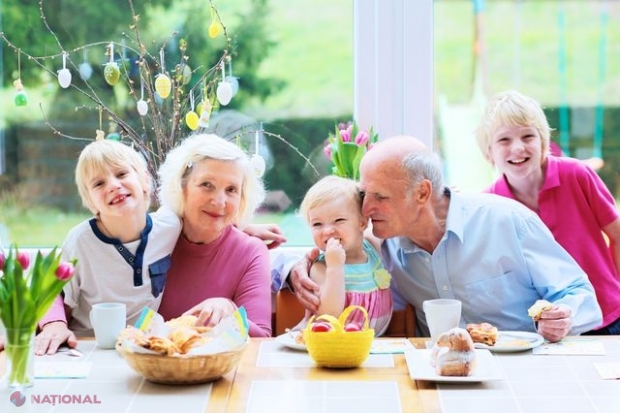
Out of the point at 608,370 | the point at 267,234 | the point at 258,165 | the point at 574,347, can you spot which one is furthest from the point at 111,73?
the point at 608,370

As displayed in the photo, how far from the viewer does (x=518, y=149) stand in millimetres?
3014

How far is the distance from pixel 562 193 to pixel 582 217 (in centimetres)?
11

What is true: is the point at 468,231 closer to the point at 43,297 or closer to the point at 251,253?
the point at 251,253

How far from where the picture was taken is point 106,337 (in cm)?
235

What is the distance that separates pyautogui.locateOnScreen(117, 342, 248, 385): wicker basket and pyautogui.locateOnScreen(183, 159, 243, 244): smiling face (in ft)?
2.57

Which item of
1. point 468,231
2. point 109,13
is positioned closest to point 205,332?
point 468,231

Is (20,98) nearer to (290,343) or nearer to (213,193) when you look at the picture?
(213,193)

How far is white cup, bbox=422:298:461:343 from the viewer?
7.52ft

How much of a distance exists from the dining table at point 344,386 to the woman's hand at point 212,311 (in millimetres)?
202

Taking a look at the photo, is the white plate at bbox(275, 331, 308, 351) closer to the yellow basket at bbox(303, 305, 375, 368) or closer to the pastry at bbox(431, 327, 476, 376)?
the yellow basket at bbox(303, 305, 375, 368)

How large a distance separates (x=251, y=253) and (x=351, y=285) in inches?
12.6

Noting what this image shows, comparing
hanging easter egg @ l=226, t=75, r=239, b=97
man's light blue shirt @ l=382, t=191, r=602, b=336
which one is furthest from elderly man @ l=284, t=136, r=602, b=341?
hanging easter egg @ l=226, t=75, r=239, b=97

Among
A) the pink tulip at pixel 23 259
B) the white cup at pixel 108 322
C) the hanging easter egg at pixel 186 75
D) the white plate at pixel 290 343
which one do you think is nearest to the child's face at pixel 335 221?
the white plate at pixel 290 343

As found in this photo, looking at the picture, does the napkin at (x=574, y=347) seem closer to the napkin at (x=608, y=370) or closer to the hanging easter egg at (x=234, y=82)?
the napkin at (x=608, y=370)
